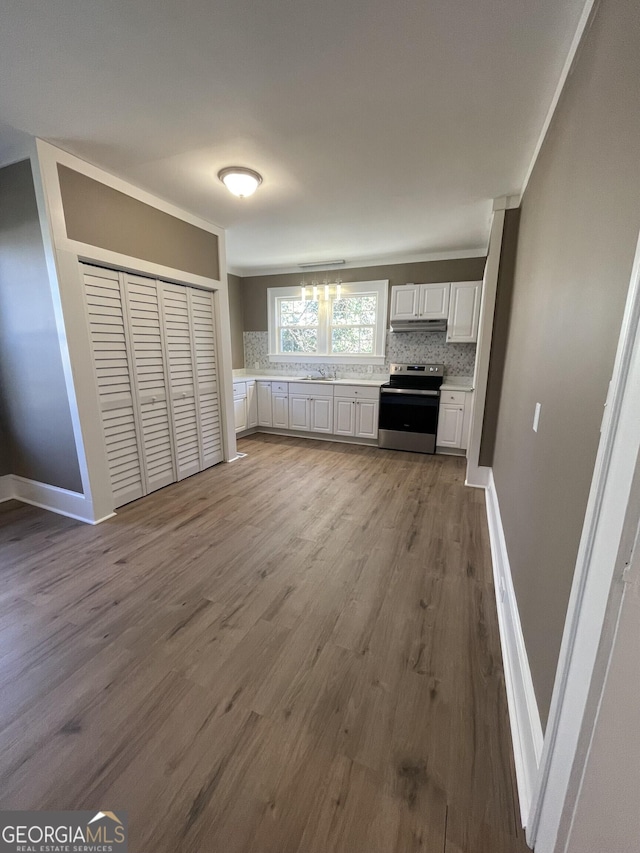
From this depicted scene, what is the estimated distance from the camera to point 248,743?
1154 mm

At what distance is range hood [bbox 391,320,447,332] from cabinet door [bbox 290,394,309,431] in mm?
1633

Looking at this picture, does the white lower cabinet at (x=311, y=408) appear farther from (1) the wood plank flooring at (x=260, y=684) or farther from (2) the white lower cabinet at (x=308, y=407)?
(1) the wood plank flooring at (x=260, y=684)

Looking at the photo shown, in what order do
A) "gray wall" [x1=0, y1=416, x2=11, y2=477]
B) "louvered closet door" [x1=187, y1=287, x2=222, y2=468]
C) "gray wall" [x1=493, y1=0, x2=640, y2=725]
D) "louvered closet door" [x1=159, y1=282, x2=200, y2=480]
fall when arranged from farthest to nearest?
"louvered closet door" [x1=187, y1=287, x2=222, y2=468] < "louvered closet door" [x1=159, y1=282, x2=200, y2=480] < "gray wall" [x1=0, y1=416, x2=11, y2=477] < "gray wall" [x1=493, y1=0, x2=640, y2=725]

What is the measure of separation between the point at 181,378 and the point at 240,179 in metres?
1.81

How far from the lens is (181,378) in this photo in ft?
10.9

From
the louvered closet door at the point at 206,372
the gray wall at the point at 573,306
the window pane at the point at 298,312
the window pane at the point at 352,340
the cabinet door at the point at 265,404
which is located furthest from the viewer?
the window pane at the point at 298,312

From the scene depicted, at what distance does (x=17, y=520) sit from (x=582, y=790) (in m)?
3.60

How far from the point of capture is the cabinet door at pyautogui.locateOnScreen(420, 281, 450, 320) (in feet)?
13.6

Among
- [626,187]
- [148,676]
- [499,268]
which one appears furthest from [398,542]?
[499,268]

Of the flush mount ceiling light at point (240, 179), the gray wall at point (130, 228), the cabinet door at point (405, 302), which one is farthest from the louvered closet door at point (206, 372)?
the cabinet door at point (405, 302)

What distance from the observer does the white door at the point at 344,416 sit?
15.4 ft

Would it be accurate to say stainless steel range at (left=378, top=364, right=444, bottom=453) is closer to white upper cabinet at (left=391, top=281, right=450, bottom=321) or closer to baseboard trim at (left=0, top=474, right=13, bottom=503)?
white upper cabinet at (left=391, top=281, right=450, bottom=321)

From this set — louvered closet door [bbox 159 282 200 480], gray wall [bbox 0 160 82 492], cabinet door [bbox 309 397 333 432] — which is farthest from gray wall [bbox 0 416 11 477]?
cabinet door [bbox 309 397 333 432]

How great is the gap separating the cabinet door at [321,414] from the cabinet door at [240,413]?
1.03 meters
